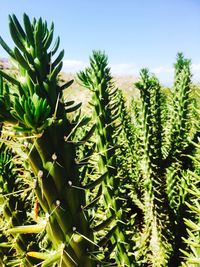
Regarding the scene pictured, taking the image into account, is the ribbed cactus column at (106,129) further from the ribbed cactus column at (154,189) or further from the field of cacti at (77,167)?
the ribbed cactus column at (154,189)

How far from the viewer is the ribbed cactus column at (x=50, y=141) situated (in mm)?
1147

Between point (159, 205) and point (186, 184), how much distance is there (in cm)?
77

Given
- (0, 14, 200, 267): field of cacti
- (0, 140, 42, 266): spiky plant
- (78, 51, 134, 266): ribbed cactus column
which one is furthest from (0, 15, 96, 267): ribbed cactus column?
(78, 51, 134, 266): ribbed cactus column

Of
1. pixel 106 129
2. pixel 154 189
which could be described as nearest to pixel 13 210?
pixel 106 129

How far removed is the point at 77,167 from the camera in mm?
1286

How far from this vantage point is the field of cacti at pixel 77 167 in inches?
46.2

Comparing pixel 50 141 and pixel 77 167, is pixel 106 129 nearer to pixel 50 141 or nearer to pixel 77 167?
pixel 77 167

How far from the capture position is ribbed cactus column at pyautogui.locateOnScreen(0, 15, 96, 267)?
1147 millimetres

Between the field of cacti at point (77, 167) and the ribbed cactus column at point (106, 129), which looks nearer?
the field of cacti at point (77, 167)

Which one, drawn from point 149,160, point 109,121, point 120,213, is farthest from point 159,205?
point 109,121

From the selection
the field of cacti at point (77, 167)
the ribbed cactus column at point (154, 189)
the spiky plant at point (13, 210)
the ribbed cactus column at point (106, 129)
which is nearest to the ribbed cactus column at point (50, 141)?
the field of cacti at point (77, 167)

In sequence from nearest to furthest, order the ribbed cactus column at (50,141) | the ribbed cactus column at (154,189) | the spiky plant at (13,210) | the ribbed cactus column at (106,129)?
the ribbed cactus column at (50,141) → the spiky plant at (13,210) → the ribbed cactus column at (106,129) → the ribbed cactus column at (154,189)

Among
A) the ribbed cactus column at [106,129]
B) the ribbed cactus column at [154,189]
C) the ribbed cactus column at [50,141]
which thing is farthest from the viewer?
the ribbed cactus column at [154,189]

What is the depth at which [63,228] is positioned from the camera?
4.10ft
